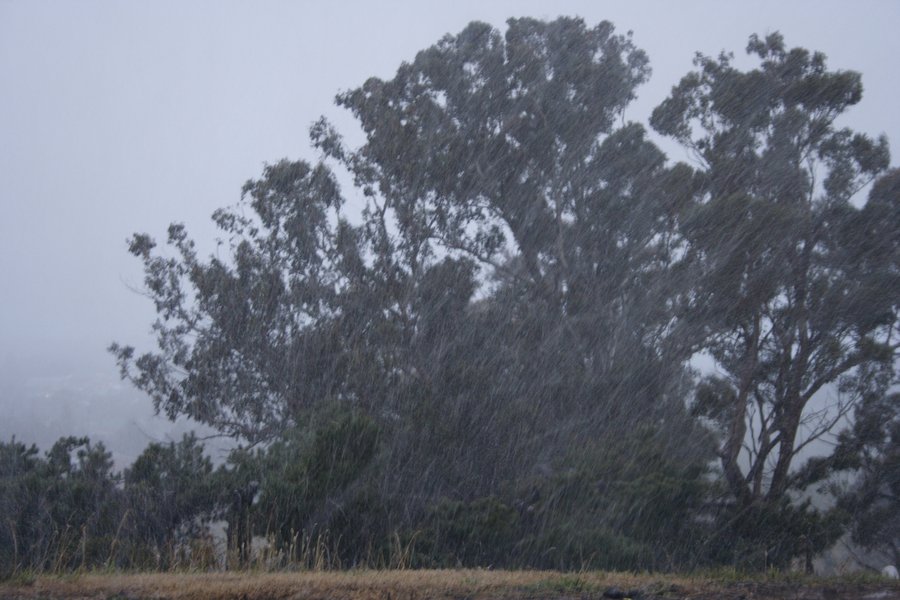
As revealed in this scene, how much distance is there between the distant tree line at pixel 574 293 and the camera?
16.7m

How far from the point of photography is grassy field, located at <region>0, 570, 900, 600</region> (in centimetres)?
643

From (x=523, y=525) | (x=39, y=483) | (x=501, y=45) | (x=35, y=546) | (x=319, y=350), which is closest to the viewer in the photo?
(x=35, y=546)

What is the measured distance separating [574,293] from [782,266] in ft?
13.4

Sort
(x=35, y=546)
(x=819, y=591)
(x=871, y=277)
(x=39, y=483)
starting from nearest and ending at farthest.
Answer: (x=819, y=591) < (x=35, y=546) < (x=39, y=483) < (x=871, y=277)

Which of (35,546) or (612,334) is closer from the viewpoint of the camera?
(35,546)

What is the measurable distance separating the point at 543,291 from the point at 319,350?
4.89 m

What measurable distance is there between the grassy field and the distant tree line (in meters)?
7.51

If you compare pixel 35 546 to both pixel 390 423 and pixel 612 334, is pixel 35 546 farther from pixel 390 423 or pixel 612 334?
pixel 612 334

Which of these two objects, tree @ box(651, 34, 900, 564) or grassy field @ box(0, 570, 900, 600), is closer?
grassy field @ box(0, 570, 900, 600)

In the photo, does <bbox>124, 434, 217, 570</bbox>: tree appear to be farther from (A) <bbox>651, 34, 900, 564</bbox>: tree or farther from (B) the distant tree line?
(A) <bbox>651, 34, 900, 564</bbox>: tree

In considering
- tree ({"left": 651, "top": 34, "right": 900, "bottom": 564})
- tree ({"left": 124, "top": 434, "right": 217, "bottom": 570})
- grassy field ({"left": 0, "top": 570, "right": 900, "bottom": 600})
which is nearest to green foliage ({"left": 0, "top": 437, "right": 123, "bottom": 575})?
tree ({"left": 124, "top": 434, "right": 217, "bottom": 570})

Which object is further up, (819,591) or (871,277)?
(871,277)

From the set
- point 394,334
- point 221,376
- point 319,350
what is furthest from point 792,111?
point 221,376

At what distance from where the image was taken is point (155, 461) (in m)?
12.3
